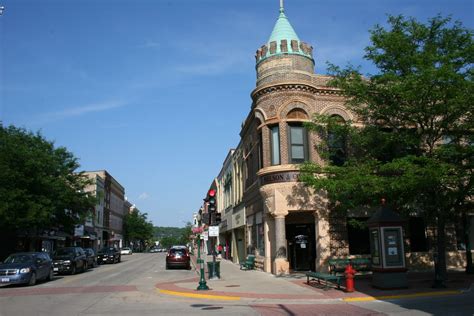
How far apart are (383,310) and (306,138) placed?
1203cm

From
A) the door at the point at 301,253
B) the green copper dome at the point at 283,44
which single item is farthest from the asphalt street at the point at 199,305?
the green copper dome at the point at 283,44

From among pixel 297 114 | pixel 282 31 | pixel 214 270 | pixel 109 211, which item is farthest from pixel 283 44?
pixel 109 211

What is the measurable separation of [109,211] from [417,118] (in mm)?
71280

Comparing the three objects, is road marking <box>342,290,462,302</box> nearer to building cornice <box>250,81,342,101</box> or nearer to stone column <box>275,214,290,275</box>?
stone column <box>275,214,290,275</box>

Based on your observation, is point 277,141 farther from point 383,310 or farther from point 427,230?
point 383,310

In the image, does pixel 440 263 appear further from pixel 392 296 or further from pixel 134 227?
pixel 134 227

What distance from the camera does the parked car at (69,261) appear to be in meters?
27.0

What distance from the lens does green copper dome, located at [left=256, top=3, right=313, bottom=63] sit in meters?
23.2

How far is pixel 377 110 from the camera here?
17844 millimetres

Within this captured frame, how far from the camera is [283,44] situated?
914 inches

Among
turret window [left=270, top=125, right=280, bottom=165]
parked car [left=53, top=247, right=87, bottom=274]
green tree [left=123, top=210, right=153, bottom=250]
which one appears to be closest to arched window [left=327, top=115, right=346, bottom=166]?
turret window [left=270, top=125, right=280, bottom=165]

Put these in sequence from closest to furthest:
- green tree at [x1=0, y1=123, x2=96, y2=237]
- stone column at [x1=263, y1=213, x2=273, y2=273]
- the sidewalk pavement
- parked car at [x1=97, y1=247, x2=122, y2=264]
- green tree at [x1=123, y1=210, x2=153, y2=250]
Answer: the sidewalk pavement < stone column at [x1=263, y1=213, x2=273, y2=273] < green tree at [x1=0, y1=123, x2=96, y2=237] < parked car at [x1=97, y1=247, x2=122, y2=264] < green tree at [x1=123, y1=210, x2=153, y2=250]

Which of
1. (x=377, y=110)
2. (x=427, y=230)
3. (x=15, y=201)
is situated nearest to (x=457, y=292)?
(x=377, y=110)

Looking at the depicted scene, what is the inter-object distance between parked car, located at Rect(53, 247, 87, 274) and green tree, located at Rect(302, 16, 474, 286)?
16.7 m
